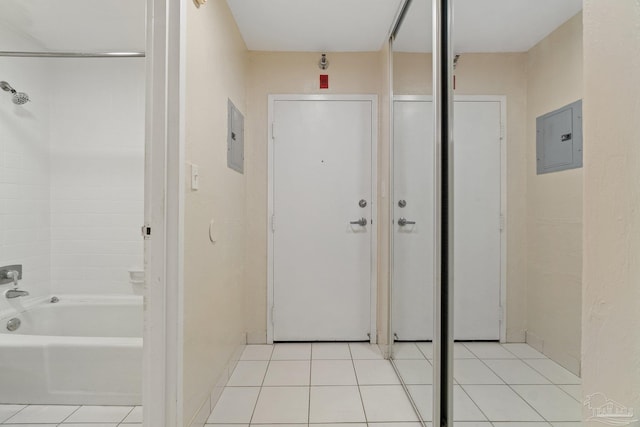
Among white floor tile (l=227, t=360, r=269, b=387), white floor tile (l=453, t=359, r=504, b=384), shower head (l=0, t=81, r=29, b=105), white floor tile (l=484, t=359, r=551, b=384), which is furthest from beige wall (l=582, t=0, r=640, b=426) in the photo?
shower head (l=0, t=81, r=29, b=105)

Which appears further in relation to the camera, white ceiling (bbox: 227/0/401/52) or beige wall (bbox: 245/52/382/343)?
beige wall (bbox: 245/52/382/343)

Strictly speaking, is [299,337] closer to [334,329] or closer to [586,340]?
[334,329]

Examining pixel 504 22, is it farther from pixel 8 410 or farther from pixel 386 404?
pixel 8 410

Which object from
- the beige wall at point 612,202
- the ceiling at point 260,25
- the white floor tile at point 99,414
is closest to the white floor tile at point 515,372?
the beige wall at point 612,202

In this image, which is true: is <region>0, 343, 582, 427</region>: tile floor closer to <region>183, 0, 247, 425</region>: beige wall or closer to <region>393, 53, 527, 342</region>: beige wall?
<region>393, 53, 527, 342</region>: beige wall

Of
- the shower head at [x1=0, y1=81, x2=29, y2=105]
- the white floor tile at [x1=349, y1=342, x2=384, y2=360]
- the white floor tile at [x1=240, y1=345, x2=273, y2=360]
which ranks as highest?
the shower head at [x1=0, y1=81, x2=29, y2=105]

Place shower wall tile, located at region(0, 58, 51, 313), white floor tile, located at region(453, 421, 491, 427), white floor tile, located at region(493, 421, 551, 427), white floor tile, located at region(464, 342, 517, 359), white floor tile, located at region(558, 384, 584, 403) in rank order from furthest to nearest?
shower wall tile, located at region(0, 58, 51, 313) → white floor tile, located at region(453, 421, 491, 427) → white floor tile, located at region(464, 342, 517, 359) → white floor tile, located at region(493, 421, 551, 427) → white floor tile, located at region(558, 384, 584, 403)

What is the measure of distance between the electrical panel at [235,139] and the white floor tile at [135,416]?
1.55 meters

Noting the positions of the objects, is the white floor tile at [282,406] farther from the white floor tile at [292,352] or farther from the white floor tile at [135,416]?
the white floor tile at [135,416]

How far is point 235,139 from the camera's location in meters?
2.25

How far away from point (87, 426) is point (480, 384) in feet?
6.28

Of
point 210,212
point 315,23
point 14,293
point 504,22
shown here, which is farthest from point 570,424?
point 14,293

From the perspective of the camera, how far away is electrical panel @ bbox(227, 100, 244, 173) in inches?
82.4

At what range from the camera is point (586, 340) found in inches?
20.6
